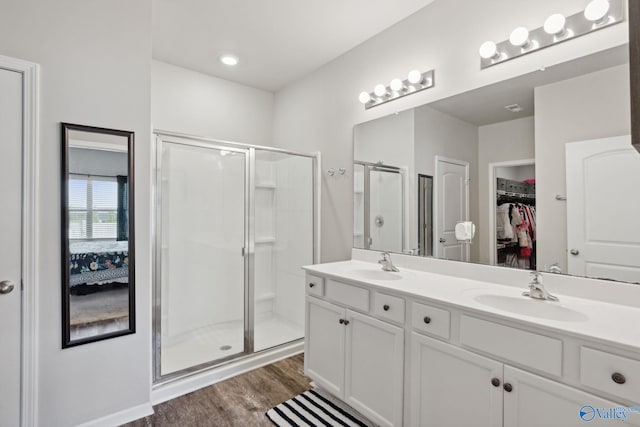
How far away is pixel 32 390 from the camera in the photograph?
164 cm

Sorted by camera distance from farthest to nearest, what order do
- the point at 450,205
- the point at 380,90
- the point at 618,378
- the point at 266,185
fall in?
the point at 266,185
the point at 380,90
the point at 450,205
the point at 618,378

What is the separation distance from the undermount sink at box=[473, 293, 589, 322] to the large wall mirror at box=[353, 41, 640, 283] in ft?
0.80

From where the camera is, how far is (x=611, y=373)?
1036 mm

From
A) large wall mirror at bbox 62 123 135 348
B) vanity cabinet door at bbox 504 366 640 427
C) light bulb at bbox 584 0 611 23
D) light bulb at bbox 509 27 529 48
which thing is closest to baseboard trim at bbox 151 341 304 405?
large wall mirror at bbox 62 123 135 348

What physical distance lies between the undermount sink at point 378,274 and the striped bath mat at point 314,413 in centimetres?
83

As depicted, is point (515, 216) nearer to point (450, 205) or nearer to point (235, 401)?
point (450, 205)

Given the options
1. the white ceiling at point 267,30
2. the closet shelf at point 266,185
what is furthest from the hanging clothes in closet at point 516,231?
the closet shelf at point 266,185

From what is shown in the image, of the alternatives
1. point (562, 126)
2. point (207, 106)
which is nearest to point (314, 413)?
point (562, 126)

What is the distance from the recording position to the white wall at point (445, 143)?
1.95m

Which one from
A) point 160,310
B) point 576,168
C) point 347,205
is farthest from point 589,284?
point 160,310

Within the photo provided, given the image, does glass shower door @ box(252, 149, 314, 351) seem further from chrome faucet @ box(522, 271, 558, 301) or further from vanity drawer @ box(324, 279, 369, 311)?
chrome faucet @ box(522, 271, 558, 301)

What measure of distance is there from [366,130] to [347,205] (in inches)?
25.8

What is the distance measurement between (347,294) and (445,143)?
116 cm
